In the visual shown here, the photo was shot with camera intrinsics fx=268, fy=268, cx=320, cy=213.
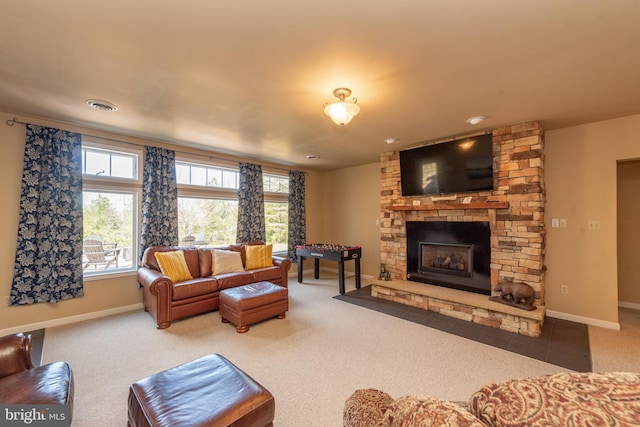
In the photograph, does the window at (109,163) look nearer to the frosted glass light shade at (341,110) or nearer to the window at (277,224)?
the window at (277,224)

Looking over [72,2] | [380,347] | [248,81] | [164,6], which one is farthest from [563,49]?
[72,2]

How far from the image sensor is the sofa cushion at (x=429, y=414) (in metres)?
0.63

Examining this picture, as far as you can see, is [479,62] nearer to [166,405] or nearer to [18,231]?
[166,405]

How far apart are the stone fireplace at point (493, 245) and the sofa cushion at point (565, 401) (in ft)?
10.2

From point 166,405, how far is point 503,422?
4.98 feet

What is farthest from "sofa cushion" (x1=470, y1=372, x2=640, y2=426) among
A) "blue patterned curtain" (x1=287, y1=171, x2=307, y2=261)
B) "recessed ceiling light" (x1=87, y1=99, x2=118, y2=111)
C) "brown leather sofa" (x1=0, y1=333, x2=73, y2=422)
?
"blue patterned curtain" (x1=287, y1=171, x2=307, y2=261)

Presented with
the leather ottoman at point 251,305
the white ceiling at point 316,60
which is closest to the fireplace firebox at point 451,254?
the white ceiling at point 316,60

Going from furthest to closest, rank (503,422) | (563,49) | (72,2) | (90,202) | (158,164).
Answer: (158,164) < (90,202) < (563,49) < (72,2) < (503,422)

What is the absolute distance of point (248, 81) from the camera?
94.6 inches

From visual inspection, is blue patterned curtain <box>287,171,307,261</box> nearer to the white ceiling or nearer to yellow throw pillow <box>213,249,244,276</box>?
yellow throw pillow <box>213,249,244,276</box>

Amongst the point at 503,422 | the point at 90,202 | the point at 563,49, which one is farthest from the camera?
the point at 90,202

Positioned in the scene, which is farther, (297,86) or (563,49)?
(297,86)

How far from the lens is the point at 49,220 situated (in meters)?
3.30

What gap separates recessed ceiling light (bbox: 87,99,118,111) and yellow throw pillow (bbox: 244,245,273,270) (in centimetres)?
271
